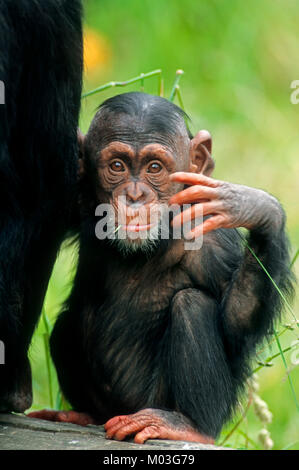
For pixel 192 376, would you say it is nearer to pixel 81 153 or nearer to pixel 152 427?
pixel 152 427

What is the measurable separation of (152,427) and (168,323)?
0.49 meters

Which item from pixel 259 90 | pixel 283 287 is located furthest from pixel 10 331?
pixel 259 90

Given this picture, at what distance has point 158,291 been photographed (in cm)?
409

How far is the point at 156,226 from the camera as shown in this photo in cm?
385

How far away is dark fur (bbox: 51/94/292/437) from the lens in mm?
3799

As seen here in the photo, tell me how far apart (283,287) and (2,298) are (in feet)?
4.00

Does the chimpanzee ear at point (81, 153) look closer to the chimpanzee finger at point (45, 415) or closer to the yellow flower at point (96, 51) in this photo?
the chimpanzee finger at point (45, 415)

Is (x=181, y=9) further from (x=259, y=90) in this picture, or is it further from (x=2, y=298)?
(x=2, y=298)

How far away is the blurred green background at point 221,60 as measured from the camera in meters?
8.45

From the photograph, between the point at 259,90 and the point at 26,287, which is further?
the point at 259,90

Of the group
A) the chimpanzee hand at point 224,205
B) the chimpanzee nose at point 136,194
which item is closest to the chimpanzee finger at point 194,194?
the chimpanzee hand at point 224,205

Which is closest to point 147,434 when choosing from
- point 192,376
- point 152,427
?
point 152,427

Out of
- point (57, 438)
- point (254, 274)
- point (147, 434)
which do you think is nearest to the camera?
point (147, 434)

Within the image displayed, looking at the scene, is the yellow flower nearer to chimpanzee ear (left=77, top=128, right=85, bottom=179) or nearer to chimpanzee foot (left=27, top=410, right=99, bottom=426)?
chimpanzee ear (left=77, top=128, right=85, bottom=179)
